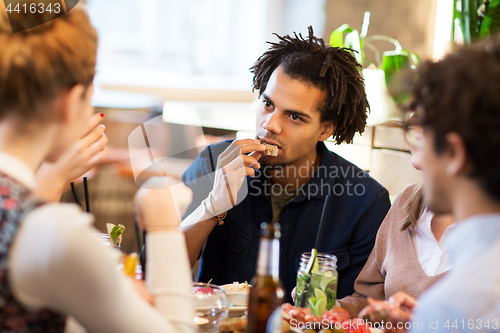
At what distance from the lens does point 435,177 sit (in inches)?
30.3

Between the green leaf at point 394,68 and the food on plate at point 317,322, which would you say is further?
the green leaf at point 394,68

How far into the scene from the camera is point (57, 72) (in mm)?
691

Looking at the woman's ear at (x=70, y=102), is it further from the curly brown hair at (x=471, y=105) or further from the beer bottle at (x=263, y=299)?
the curly brown hair at (x=471, y=105)

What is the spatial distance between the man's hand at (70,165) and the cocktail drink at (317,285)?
0.61 m

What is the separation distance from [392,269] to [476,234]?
2.15 ft

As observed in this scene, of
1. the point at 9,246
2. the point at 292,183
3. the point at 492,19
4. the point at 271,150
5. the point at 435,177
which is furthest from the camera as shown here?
the point at 492,19

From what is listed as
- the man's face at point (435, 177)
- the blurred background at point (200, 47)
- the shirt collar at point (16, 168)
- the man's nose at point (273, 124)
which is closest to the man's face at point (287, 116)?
the man's nose at point (273, 124)

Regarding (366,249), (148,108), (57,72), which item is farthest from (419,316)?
(148,108)

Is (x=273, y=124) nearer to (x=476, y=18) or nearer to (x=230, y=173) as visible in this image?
(x=230, y=173)

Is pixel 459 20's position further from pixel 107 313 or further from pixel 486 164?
pixel 107 313

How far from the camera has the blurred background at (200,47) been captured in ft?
10.4

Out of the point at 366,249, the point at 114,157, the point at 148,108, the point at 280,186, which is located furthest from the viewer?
the point at 148,108

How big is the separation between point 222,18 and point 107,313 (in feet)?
10.9

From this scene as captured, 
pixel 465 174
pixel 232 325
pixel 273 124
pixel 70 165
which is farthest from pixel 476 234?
pixel 273 124
